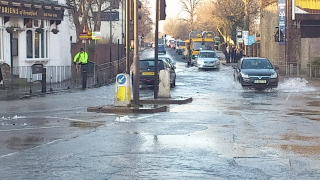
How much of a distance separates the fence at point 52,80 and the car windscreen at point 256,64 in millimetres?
7498

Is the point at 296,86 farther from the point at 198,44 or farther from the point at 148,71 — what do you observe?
the point at 198,44

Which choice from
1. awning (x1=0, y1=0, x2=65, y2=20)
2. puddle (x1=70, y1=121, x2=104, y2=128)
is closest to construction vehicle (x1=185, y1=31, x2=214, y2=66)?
awning (x1=0, y1=0, x2=65, y2=20)

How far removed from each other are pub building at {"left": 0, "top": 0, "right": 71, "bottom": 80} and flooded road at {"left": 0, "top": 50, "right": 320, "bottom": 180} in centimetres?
858

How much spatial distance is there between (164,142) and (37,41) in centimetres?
2060

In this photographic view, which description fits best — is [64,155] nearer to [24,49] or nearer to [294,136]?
[294,136]

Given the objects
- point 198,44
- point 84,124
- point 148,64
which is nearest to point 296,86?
point 148,64

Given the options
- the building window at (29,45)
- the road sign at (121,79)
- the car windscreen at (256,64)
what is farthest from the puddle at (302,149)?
the building window at (29,45)

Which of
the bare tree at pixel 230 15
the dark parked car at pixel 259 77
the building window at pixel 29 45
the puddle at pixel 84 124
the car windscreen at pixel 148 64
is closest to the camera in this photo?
the puddle at pixel 84 124

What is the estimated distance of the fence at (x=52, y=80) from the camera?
2427 centimetres

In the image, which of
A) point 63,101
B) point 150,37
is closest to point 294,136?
point 63,101

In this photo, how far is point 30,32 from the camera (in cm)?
2928

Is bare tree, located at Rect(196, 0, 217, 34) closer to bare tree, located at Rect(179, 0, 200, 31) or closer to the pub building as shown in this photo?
bare tree, located at Rect(179, 0, 200, 31)

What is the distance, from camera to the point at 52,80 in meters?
28.0

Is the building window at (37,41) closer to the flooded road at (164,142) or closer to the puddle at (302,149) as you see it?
the flooded road at (164,142)
